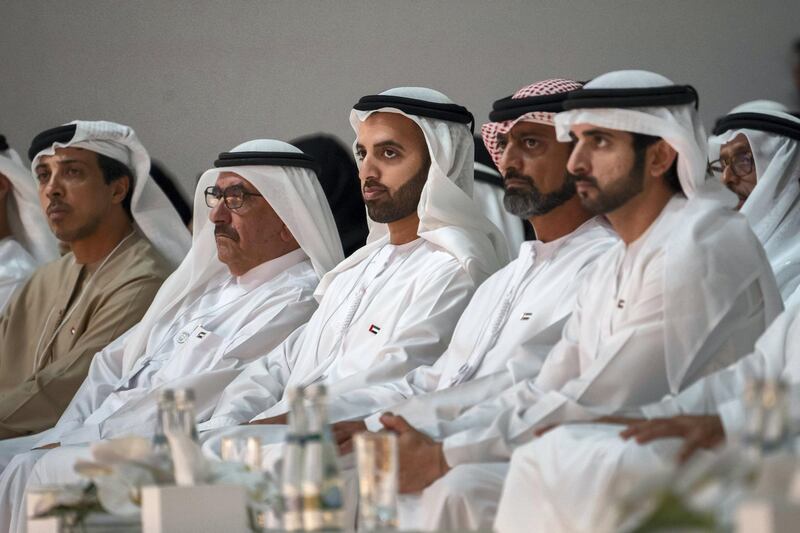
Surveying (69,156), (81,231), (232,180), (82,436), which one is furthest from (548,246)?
(69,156)

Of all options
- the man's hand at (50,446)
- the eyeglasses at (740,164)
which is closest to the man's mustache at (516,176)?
the eyeglasses at (740,164)

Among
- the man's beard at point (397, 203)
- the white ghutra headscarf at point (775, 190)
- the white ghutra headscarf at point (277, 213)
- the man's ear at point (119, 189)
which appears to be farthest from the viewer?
the man's ear at point (119, 189)

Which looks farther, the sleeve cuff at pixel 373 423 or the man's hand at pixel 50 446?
the man's hand at pixel 50 446

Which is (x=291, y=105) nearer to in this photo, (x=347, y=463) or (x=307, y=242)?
(x=307, y=242)

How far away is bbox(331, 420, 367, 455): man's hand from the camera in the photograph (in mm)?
4988

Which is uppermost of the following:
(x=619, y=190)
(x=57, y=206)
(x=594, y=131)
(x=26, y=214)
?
(x=594, y=131)

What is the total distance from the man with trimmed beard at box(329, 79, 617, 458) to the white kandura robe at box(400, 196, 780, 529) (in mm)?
458

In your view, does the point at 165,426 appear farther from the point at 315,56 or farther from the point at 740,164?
the point at 315,56

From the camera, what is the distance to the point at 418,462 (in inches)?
177

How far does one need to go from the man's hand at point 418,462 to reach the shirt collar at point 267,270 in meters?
2.29

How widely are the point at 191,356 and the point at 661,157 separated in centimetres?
258

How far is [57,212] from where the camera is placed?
7461 millimetres

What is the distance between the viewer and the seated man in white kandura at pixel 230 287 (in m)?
6.50

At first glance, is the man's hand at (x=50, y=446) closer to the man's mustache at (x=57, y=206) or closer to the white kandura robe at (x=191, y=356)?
the white kandura robe at (x=191, y=356)
